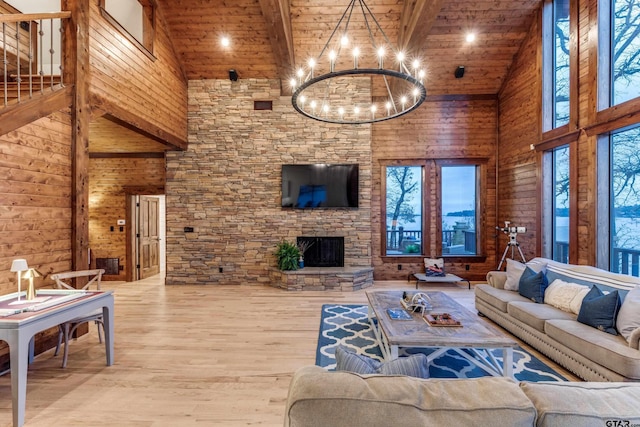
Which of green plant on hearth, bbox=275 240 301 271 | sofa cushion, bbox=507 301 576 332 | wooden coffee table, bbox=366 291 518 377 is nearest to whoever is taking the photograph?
wooden coffee table, bbox=366 291 518 377

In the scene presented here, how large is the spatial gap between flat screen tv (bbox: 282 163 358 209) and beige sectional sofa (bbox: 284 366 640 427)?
5.45 m

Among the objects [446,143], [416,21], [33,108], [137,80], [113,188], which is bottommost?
[113,188]

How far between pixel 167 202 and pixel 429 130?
19.6ft

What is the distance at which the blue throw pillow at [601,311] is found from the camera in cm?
269

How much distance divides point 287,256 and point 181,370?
332 cm

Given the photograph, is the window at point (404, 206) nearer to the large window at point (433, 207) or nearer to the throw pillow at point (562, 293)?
the large window at point (433, 207)

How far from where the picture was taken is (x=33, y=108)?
3098 millimetres

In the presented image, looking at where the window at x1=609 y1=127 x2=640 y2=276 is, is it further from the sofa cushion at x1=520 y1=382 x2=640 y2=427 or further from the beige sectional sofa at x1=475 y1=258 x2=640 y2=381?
the sofa cushion at x1=520 y1=382 x2=640 y2=427

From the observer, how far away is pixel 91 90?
12.4ft

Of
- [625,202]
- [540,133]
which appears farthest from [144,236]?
[625,202]

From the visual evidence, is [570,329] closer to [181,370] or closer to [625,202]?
[625,202]

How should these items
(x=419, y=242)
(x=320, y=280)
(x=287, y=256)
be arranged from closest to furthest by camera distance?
1. (x=320, y=280)
2. (x=287, y=256)
3. (x=419, y=242)

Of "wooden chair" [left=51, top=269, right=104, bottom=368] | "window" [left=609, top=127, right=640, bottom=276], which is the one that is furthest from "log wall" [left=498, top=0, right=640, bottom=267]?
"wooden chair" [left=51, top=269, right=104, bottom=368]

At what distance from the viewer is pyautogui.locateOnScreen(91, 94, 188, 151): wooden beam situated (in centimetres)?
394
